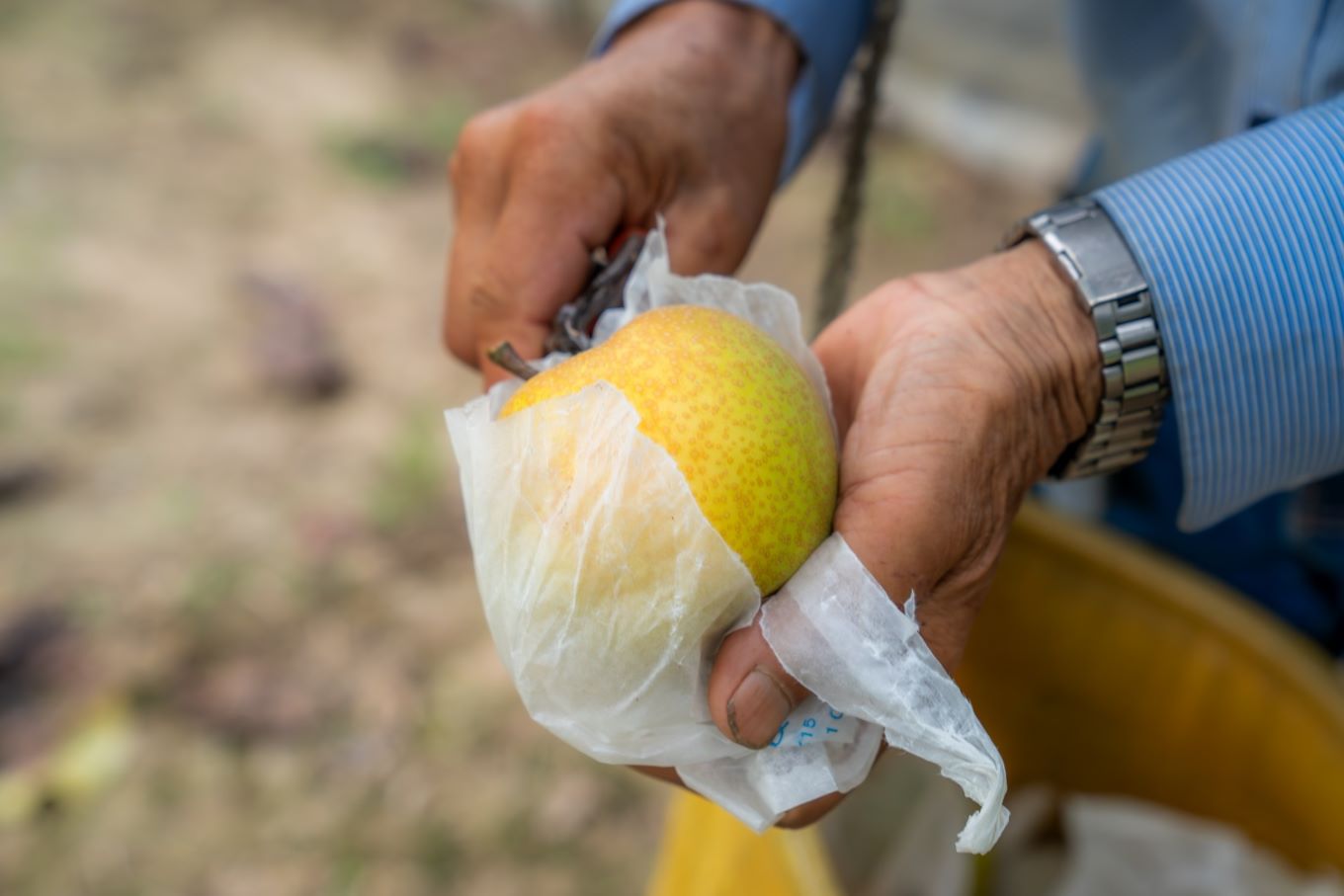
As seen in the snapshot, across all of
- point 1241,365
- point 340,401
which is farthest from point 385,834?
point 1241,365

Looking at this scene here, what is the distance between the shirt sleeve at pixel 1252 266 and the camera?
3.07ft

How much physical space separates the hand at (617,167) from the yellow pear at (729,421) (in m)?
0.23

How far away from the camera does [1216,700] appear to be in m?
1.55

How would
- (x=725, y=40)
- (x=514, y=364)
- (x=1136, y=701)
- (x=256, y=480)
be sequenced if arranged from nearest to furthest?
1. (x=514, y=364)
2. (x=725, y=40)
3. (x=1136, y=701)
4. (x=256, y=480)

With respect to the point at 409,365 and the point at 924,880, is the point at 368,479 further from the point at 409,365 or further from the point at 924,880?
the point at 924,880

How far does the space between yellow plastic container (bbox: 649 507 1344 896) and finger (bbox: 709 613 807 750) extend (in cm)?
46

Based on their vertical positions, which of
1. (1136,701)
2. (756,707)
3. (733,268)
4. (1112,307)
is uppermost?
(1112,307)

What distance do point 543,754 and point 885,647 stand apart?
145 centimetres

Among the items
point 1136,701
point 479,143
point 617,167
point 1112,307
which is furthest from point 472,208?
point 1136,701

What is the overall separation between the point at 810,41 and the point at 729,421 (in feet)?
2.24

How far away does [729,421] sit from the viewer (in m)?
0.92

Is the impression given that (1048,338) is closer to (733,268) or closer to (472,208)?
(733,268)

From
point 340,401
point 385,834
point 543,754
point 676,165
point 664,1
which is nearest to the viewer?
point 676,165

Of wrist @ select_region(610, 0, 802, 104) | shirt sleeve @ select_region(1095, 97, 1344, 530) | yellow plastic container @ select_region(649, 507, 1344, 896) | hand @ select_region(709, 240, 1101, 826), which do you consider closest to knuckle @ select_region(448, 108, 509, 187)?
wrist @ select_region(610, 0, 802, 104)
